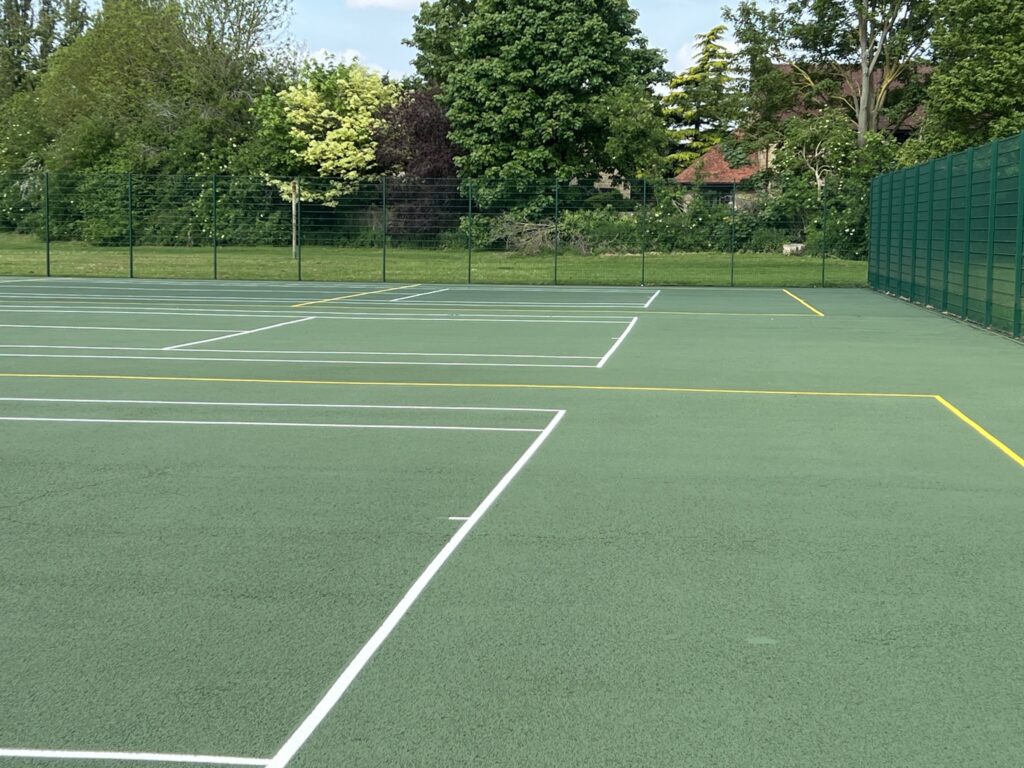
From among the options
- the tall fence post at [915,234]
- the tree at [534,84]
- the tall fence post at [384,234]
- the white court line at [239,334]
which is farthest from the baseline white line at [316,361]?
the tree at [534,84]

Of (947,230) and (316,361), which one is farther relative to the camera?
(947,230)

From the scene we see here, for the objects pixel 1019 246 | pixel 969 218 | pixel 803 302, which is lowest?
pixel 803 302

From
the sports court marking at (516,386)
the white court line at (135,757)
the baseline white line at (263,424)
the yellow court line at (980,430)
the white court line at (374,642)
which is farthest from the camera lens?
the sports court marking at (516,386)

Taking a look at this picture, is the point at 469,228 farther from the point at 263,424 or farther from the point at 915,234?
the point at 263,424

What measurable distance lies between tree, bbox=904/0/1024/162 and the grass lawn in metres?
8.81

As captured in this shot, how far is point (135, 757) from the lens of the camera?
3840 millimetres

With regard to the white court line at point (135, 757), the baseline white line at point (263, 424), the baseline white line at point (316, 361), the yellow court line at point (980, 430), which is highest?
the baseline white line at point (316, 361)

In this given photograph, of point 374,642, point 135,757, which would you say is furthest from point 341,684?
point 135,757

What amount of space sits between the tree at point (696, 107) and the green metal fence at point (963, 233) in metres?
35.8

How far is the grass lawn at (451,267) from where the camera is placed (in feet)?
115

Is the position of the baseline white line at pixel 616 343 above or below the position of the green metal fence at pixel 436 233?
below

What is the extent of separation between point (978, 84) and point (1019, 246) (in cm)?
2641

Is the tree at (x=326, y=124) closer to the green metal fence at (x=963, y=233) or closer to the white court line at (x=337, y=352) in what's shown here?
the green metal fence at (x=963, y=233)

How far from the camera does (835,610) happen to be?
17.6ft
